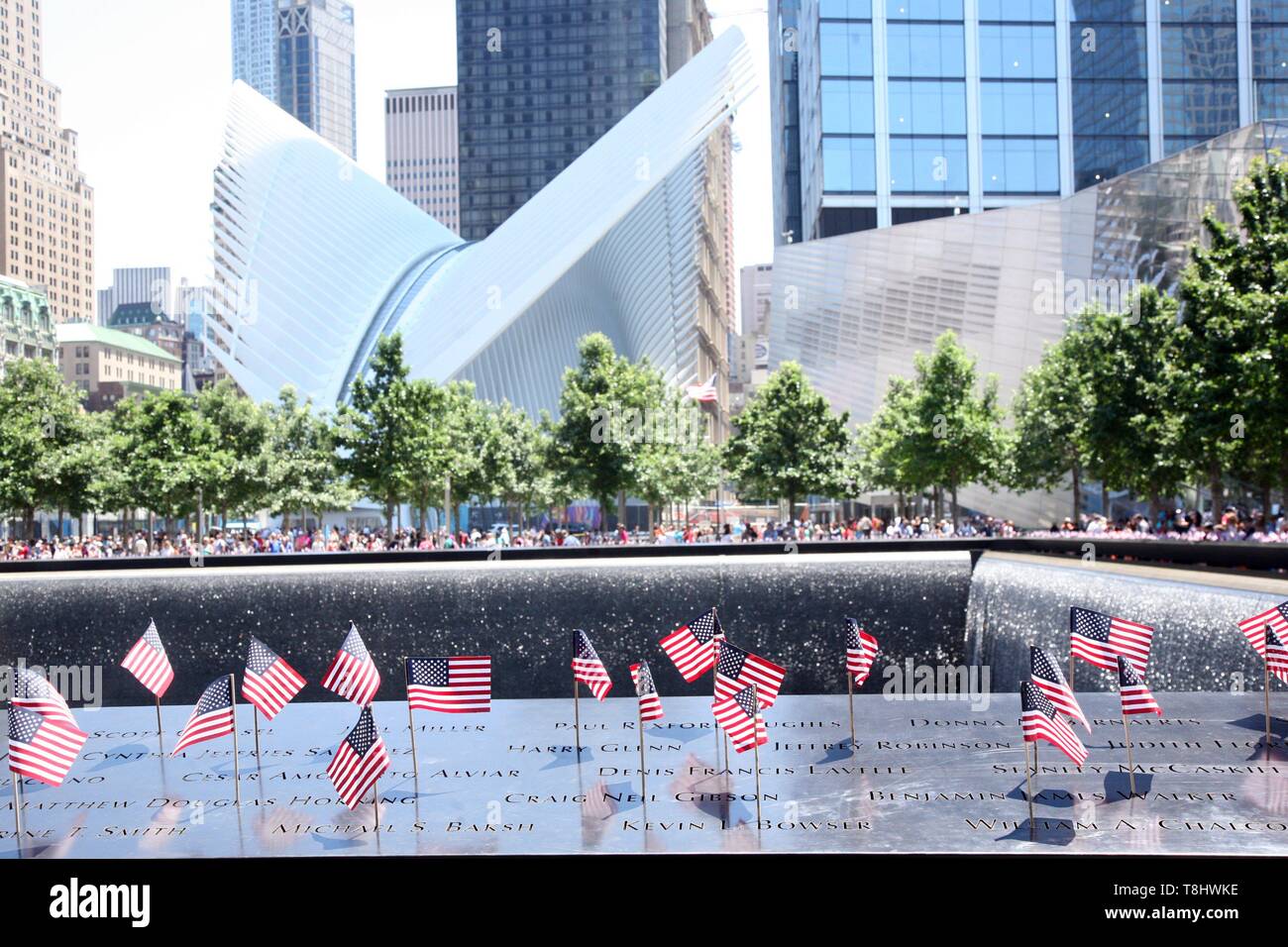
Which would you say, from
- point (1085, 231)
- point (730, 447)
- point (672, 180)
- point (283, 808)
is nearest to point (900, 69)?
point (672, 180)

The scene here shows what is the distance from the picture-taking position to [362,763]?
18.7 feet

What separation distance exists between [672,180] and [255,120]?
28.4 m

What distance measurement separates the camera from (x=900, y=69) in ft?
254

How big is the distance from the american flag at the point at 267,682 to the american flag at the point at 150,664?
91 centimetres

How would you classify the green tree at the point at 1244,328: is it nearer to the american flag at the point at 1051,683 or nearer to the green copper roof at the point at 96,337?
the american flag at the point at 1051,683

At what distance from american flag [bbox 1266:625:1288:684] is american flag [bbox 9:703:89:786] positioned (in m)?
6.87

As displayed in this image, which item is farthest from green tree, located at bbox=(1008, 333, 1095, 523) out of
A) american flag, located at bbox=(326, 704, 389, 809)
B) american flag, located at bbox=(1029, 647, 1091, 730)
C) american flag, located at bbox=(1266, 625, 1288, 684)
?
american flag, located at bbox=(326, 704, 389, 809)

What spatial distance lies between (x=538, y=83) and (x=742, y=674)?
174092 millimetres

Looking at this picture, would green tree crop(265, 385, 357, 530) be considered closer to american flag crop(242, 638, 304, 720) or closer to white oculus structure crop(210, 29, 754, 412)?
white oculus structure crop(210, 29, 754, 412)

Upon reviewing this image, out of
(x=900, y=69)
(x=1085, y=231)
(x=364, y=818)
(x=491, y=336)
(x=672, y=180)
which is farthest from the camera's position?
(x=672, y=180)

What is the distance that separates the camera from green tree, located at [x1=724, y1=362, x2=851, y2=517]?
4706cm

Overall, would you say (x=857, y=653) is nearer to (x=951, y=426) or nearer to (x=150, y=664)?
(x=150, y=664)

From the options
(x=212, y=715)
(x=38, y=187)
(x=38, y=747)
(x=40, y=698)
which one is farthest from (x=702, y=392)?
(x=38, y=187)
